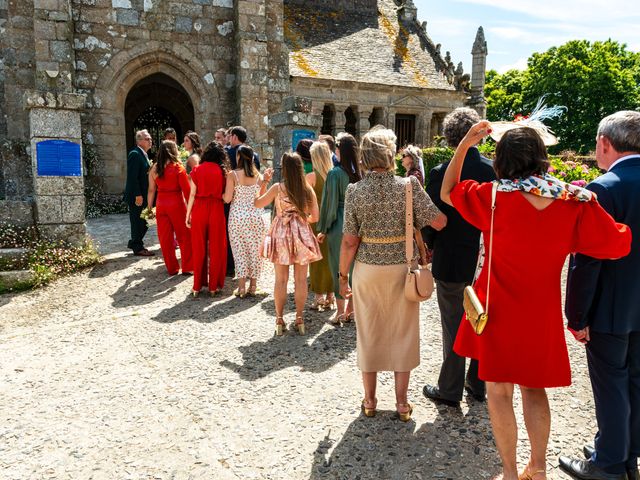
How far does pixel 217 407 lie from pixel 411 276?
171cm

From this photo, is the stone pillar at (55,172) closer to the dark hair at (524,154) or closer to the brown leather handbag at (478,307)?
the brown leather handbag at (478,307)

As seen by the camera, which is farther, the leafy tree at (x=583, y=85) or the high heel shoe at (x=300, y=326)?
the leafy tree at (x=583, y=85)

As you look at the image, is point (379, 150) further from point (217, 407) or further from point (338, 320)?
point (338, 320)

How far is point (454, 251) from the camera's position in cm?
346

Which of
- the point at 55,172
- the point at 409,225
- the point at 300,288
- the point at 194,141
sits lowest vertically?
the point at 300,288

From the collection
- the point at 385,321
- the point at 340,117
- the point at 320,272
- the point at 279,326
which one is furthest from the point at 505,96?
the point at 385,321

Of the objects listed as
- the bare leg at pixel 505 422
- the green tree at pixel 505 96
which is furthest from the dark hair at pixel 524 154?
the green tree at pixel 505 96

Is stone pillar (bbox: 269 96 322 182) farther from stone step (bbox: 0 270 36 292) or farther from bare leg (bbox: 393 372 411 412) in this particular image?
bare leg (bbox: 393 372 411 412)

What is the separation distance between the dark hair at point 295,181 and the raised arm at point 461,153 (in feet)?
7.53

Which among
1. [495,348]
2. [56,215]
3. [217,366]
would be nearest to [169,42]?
[56,215]

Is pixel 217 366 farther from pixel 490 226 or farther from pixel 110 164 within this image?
pixel 110 164

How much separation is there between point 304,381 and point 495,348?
6.32 feet

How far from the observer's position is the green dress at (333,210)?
502 cm

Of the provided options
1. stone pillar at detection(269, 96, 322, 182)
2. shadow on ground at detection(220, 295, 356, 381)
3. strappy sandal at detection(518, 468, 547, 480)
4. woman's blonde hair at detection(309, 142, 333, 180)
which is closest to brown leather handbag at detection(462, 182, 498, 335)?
strappy sandal at detection(518, 468, 547, 480)
